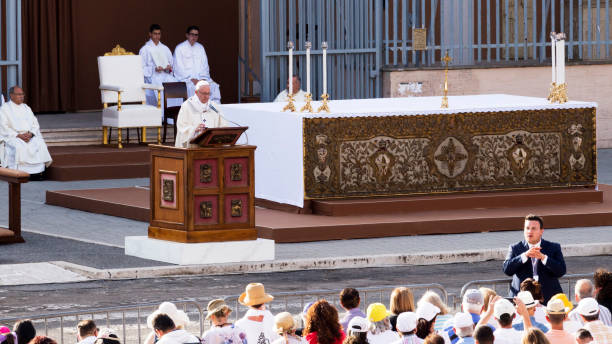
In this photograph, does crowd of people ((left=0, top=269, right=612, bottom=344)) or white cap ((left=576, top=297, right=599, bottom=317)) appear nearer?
crowd of people ((left=0, top=269, right=612, bottom=344))

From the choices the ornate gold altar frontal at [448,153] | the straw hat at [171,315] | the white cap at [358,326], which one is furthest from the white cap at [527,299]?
the ornate gold altar frontal at [448,153]

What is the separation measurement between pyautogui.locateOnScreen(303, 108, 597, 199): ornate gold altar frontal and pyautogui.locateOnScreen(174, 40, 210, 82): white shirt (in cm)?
763

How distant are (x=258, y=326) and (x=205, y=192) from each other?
5.77 meters

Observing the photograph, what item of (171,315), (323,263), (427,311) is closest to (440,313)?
(427,311)

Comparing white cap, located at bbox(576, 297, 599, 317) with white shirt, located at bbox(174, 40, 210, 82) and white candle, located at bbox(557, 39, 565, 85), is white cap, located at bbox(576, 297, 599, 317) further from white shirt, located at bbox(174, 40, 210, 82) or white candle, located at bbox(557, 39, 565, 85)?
white shirt, located at bbox(174, 40, 210, 82)

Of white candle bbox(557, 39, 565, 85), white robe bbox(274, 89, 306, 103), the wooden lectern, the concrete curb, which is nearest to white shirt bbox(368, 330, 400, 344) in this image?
the concrete curb

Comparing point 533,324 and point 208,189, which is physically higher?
point 208,189

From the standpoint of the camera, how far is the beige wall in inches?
962

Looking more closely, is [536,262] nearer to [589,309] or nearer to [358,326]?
[589,309]

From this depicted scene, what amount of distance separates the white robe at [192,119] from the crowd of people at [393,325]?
6320 millimetres

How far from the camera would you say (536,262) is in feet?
36.2

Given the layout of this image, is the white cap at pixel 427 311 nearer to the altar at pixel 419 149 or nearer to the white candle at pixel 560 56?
the altar at pixel 419 149

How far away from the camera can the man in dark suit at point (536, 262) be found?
1099cm

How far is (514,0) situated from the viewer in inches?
980
